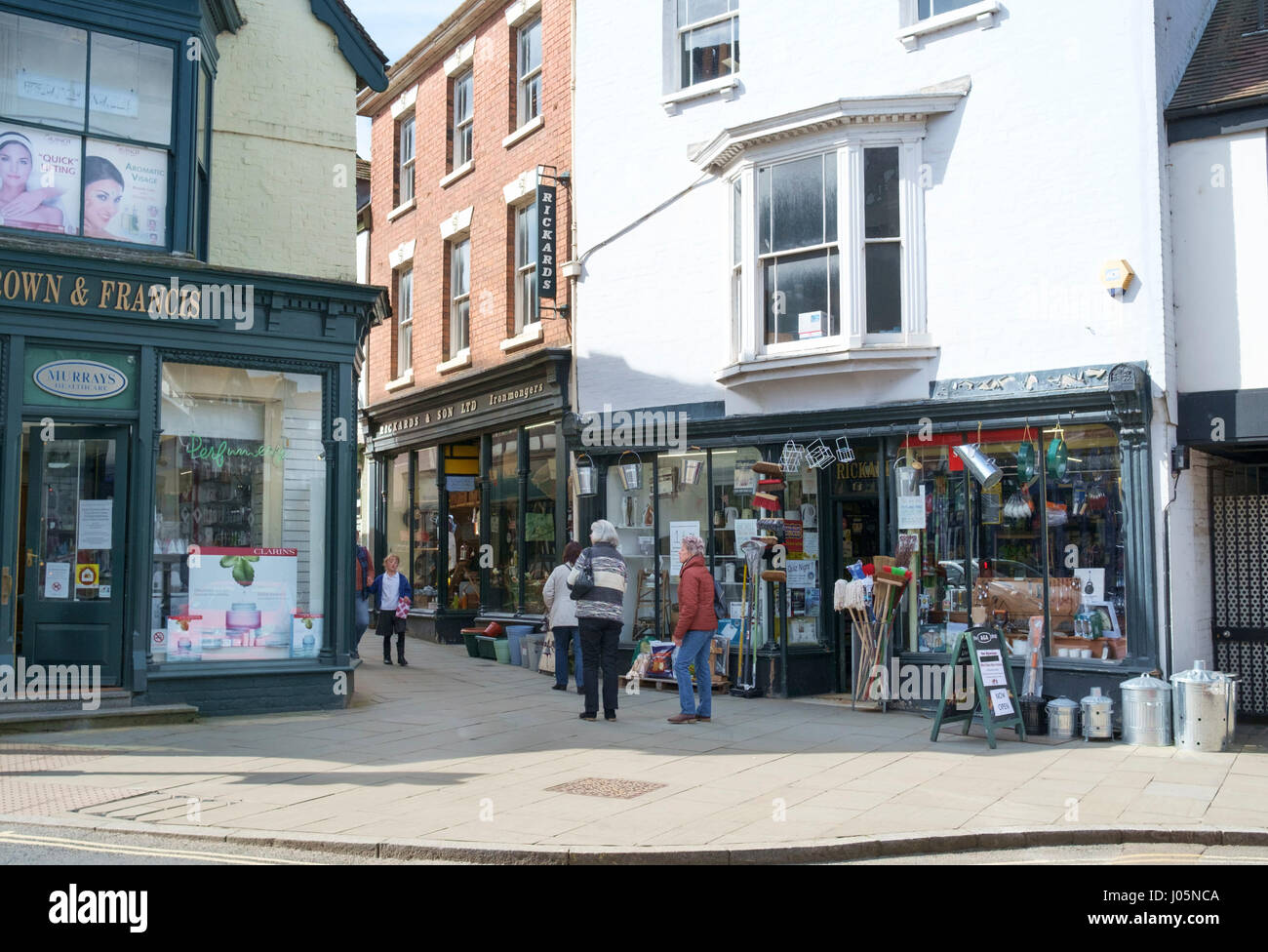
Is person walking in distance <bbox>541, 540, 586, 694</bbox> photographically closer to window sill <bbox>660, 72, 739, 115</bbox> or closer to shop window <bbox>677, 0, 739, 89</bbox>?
window sill <bbox>660, 72, 739, 115</bbox>

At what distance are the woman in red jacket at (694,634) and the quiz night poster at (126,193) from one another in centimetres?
660

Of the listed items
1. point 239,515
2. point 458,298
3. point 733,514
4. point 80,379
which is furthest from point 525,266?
point 80,379

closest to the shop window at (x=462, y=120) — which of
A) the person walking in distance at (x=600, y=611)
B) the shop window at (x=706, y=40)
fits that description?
the shop window at (x=706, y=40)

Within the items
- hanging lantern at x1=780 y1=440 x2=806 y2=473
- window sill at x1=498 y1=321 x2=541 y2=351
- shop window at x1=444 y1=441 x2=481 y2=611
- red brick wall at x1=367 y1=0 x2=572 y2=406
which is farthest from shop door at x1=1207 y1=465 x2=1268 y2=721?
shop window at x1=444 y1=441 x2=481 y2=611

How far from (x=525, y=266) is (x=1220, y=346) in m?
10.5

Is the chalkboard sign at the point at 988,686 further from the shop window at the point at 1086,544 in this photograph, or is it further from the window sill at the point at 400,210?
the window sill at the point at 400,210

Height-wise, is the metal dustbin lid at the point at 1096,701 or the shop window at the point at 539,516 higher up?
the shop window at the point at 539,516

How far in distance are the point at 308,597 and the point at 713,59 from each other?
336 inches

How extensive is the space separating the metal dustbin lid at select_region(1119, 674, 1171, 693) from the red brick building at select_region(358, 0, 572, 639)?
27.5 ft

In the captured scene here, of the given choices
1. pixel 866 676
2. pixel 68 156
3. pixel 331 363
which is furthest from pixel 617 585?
pixel 68 156

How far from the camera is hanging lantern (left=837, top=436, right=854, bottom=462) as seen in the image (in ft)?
43.2

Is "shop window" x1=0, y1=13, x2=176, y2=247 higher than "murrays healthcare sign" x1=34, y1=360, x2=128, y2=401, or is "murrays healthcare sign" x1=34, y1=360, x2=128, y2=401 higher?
"shop window" x1=0, y1=13, x2=176, y2=247

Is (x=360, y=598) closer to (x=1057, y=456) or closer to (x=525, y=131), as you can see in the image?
(x=525, y=131)

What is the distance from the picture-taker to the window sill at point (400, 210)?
21.9m
